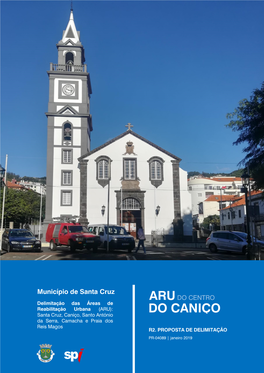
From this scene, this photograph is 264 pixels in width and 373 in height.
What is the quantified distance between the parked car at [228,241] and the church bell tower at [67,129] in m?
9.54

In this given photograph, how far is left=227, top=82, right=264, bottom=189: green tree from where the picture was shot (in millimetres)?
Result: 9594

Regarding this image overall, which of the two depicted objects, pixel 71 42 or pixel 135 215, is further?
pixel 71 42

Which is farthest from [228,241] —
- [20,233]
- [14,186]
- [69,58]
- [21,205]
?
[69,58]

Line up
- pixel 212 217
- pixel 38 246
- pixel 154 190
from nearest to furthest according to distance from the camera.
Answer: pixel 38 246 → pixel 154 190 → pixel 212 217

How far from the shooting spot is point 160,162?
20344 millimetres

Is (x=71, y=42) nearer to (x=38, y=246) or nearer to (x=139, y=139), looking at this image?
(x=139, y=139)

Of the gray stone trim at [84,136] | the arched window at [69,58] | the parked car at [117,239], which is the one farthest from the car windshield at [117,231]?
the arched window at [69,58]

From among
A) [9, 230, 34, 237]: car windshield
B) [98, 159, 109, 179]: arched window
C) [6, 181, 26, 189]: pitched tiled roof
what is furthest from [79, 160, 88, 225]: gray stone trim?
[6, 181, 26, 189]: pitched tiled roof

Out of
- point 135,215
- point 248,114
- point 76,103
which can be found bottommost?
point 135,215

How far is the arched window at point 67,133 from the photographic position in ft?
74.7

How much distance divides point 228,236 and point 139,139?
10.2 metres

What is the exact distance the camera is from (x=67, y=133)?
22.8 m

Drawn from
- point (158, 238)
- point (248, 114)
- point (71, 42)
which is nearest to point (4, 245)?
point (248, 114)

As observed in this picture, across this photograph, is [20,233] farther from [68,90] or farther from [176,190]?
[176,190]
